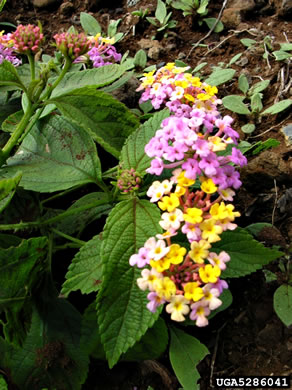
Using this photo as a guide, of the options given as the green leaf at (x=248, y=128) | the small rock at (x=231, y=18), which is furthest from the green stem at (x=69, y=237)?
the small rock at (x=231, y=18)

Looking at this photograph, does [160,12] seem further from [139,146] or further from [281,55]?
[139,146]

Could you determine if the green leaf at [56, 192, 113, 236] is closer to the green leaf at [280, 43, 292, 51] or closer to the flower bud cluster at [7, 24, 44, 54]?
the flower bud cluster at [7, 24, 44, 54]

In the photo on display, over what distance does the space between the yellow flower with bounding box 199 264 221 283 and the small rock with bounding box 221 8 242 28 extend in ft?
7.76

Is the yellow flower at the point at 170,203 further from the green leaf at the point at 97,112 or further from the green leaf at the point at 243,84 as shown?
the green leaf at the point at 243,84

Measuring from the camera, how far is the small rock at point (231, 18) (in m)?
3.19

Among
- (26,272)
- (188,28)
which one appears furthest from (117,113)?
(188,28)

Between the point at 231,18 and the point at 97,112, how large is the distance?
1782mm

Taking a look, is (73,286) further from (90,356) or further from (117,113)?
(117,113)

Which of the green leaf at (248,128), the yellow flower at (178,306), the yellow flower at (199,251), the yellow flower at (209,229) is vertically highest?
the yellow flower at (209,229)

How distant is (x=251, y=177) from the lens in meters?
2.27

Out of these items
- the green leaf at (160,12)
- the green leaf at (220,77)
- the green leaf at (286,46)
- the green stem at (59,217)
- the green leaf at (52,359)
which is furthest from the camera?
the green leaf at (160,12)

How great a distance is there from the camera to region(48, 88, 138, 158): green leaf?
189cm

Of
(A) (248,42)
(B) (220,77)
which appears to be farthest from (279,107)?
(A) (248,42)

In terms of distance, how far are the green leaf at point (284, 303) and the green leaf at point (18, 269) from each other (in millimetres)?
980
